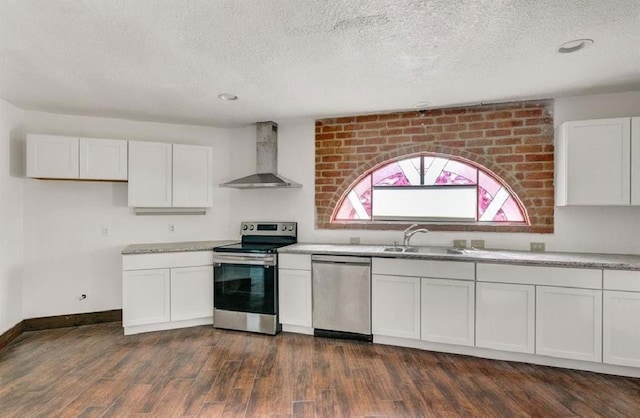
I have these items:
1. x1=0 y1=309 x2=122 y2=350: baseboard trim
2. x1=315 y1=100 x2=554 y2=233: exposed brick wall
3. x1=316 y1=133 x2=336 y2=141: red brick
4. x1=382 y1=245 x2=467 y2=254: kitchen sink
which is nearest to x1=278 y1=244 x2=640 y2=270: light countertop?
x1=382 y1=245 x2=467 y2=254: kitchen sink

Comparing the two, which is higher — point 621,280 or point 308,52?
point 308,52

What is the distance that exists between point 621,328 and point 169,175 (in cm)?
465

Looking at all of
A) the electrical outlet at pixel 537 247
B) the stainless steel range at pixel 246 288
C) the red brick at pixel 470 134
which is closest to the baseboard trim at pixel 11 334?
the stainless steel range at pixel 246 288

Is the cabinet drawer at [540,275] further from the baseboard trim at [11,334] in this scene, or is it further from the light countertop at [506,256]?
the baseboard trim at [11,334]

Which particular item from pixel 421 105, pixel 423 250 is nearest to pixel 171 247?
pixel 423 250

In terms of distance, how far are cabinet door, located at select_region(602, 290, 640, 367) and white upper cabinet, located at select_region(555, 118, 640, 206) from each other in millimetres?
841

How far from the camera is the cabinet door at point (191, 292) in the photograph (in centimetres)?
373

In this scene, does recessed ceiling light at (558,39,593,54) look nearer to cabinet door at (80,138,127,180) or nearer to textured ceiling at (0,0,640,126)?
textured ceiling at (0,0,640,126)

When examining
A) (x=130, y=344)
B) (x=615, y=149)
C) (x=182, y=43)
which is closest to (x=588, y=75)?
(x=615, y=149)

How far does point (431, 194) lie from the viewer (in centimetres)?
381

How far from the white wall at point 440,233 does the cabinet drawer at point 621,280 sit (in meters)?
0.66

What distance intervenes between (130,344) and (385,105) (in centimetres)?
363

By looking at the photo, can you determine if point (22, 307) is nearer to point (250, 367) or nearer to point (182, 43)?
point (250, 367)

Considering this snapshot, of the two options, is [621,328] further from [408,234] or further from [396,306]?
[408,234]
